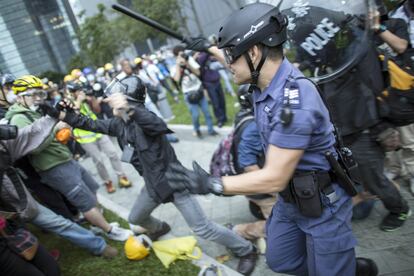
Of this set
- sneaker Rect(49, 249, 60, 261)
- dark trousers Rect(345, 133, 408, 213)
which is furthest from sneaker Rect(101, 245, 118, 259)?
dark trousers Rect(345, 133, 408, 213)

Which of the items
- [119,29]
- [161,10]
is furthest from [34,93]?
[119,29]

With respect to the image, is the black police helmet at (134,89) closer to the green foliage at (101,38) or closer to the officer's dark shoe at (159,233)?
the officer's dark shoe at (159,233)

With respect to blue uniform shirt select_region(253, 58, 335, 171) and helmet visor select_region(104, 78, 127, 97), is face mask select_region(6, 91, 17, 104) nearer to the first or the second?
helmet visor select_region(104, 78, 127, 97)

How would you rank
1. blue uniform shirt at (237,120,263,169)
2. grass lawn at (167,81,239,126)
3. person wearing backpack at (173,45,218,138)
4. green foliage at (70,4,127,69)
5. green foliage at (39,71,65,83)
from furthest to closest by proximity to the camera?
green foliage at (70,4,127,69) < grass lawn at (167,81,239,126) < person wearing backpack at (173,45,218,138) < green foliage at (39,71,65,83) < blue uniform shirt at (237,120,263,169)

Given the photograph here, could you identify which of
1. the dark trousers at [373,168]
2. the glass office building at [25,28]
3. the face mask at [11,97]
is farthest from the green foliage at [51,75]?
the dark trousers at [373,168]

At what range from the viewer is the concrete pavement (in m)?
2.96

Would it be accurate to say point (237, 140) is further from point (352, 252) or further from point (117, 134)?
point (352, 252)

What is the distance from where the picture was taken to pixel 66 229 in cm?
357

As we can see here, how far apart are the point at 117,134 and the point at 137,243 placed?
1213 mm

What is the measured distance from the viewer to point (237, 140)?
133 inches

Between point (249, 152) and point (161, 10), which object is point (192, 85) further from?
point (161, 10)

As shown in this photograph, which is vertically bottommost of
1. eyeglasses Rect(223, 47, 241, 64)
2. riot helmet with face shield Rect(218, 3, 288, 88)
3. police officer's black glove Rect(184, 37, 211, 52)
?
police officer's black glove Rect(184, 37, 211, 52)

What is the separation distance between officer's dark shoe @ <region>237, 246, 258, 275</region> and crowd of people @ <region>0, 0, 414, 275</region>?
0.04ft

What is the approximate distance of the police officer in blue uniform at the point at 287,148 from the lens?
5.75 feet
